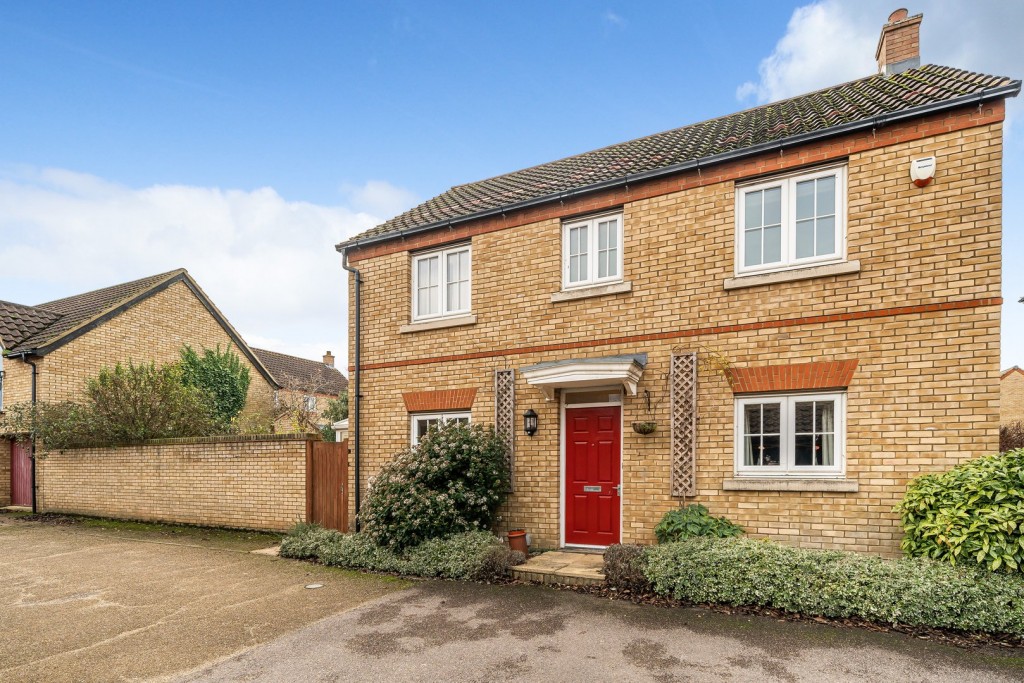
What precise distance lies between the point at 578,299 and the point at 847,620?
516 cm

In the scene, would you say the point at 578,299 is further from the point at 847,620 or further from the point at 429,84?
the point at 429,84

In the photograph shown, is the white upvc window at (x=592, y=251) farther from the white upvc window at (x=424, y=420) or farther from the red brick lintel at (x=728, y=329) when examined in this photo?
the white upvc window at (x=424, y=420)

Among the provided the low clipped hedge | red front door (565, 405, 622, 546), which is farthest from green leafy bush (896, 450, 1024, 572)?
the low clipped hedge

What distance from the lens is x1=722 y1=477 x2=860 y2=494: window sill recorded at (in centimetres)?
705

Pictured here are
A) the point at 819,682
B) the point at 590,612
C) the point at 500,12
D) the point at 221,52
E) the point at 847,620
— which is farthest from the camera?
the point at 221,52

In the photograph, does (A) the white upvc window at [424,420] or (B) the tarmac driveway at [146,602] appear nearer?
(B) the tarmac driveway at [146,602]

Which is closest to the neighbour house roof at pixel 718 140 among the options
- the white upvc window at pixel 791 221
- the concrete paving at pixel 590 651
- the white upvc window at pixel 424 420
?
the white upvc window at pixel 791 221

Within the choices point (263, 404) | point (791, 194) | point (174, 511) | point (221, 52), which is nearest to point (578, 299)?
point (791, 194)

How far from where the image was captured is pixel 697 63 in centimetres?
1131

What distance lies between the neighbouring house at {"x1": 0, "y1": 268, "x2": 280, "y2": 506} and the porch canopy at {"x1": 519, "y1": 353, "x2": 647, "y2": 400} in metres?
15.7

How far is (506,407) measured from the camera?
374 inches

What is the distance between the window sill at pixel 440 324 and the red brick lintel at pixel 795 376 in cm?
423

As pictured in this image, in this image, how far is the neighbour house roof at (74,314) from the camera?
1759cm

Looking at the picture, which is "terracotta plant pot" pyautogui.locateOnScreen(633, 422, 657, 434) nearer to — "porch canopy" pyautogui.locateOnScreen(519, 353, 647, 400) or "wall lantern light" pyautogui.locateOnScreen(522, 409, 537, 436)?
"porch canopy" pyautogui.locateOnScreen(519, 353, 647, 400)
